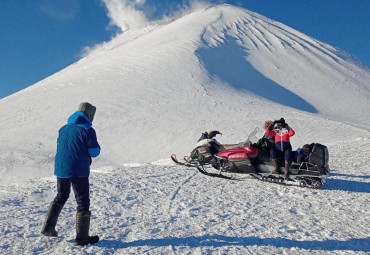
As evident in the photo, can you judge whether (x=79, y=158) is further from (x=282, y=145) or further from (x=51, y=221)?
(x=282, y=145)

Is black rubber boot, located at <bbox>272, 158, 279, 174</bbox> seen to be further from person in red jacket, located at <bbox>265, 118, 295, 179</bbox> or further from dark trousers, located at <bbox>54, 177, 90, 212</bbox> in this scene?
dark trousers, located at <bbox>54, 177, 90, 212</bbox>

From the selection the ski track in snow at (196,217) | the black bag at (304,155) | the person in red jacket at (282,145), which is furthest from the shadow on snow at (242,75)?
the ski track in snow at (196,217)

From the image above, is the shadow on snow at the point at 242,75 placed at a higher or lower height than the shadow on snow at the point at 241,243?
higher

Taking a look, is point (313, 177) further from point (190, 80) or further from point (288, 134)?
point (190, 80)

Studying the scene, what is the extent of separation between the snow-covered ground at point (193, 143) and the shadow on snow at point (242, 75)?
0.96 feet

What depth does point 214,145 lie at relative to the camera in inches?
410

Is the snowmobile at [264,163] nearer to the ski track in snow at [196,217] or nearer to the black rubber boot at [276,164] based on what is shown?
the black rubber boot at [276,164]

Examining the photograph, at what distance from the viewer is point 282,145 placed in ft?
26.3

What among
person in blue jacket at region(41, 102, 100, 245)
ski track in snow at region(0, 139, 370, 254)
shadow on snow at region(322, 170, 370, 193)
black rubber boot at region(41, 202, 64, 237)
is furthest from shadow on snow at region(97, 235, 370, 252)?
shadow on snow at region(322, 170, 370, 193)

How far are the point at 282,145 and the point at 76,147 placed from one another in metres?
5.06

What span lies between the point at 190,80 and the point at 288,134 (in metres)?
34.3

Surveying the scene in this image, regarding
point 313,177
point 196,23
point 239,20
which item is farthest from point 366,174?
point 239,20

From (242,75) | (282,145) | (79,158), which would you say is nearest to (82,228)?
(79,158)

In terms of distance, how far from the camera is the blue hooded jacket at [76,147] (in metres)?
4.34
